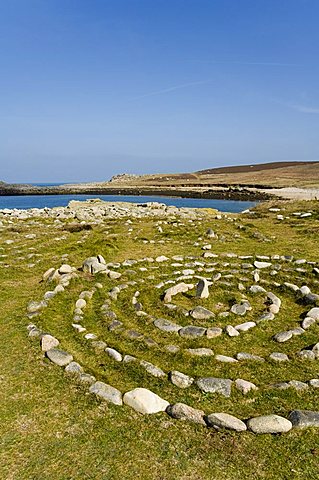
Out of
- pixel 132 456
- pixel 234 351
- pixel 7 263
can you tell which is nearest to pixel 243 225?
pixel 7 263

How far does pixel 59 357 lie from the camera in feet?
25.5

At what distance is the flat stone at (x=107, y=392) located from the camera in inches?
254

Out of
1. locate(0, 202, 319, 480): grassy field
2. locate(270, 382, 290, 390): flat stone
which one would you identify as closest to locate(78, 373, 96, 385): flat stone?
locate(0, 202, 319, 480): grassy field

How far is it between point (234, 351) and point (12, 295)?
7297 millimetres

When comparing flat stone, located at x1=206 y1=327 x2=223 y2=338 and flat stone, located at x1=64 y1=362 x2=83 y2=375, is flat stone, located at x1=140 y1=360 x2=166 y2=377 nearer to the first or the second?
flat stone, located at x1=64 y1=362 x2=83 y2=375

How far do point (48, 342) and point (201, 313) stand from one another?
4157mm

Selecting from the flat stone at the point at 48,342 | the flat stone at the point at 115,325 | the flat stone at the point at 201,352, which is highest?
the flat stone at the point at 48,342

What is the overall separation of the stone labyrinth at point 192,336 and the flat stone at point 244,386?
0.06 feet

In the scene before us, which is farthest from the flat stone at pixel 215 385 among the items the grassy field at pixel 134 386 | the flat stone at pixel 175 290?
the flat stone at pixel 175 290

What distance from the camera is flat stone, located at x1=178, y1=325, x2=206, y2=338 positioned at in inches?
362

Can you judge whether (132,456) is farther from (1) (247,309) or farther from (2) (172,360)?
(1) (247,309)

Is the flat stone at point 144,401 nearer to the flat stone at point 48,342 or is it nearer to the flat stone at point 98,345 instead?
the flat stone at point 98,345

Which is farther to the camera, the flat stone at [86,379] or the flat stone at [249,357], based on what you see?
the flat stone at [249,357]

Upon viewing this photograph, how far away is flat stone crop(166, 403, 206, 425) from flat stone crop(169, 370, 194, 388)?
0.83 m
